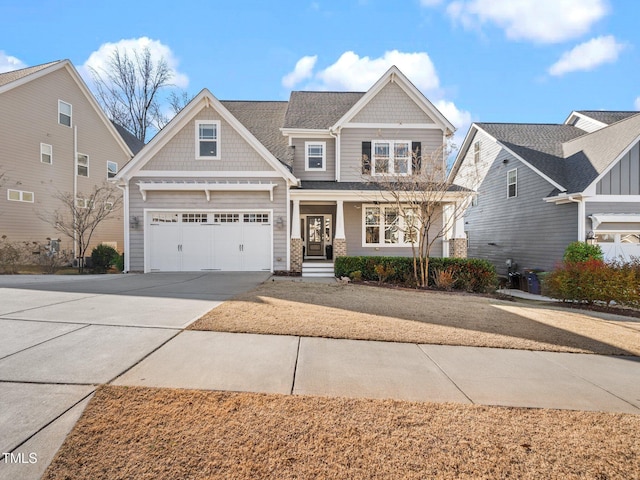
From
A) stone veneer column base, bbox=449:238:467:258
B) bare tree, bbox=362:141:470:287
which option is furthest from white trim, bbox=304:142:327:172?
stone veneer column base, bbox=449:238:467:258

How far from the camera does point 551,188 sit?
14.6 m

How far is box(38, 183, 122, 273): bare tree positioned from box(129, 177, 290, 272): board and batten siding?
374cm

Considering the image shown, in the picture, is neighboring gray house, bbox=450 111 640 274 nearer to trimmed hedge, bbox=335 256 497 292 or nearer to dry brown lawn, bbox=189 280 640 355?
trimmed hedge, bbox=335 256 497 292

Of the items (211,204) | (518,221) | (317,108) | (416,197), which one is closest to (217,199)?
(211,204)

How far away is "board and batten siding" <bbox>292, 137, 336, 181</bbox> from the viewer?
50.7ft

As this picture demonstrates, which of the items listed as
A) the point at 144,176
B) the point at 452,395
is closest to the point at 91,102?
the point at 144,176

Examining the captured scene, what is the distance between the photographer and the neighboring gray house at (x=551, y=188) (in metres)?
13.1

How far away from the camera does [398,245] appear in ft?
48.3

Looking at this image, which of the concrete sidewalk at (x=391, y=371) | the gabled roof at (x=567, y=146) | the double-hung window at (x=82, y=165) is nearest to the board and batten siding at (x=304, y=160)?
the gabled roof at (x=567, y=146)

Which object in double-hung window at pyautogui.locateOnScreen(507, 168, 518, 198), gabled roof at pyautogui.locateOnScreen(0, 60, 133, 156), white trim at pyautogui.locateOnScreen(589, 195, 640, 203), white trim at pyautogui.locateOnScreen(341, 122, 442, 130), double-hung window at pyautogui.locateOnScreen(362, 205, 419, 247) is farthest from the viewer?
double-hung window at pyautogui.locateOnScreen(507, 168, 518, 198)

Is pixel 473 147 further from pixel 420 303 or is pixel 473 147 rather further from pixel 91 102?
pixel 91 102

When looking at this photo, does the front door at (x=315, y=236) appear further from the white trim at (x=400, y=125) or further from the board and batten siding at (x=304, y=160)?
the white trim at (x=400, y=125)

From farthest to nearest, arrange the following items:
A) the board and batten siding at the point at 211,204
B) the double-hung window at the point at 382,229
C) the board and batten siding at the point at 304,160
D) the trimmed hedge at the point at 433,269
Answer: the board and batten siding at the point at 304,160 < the double-hung window at the point at 382,229 < the board and batten siding at the point at 211,204 < the trimmed hedge at the point at 433,269

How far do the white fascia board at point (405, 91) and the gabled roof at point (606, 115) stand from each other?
34.1ft
